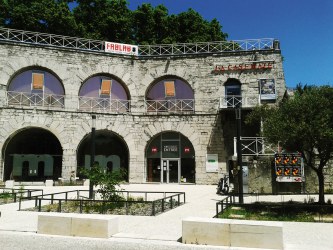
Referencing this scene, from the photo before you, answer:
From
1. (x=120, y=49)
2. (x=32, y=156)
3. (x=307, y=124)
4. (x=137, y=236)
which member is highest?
(x=120, y=49)

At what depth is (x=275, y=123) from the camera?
11.6m

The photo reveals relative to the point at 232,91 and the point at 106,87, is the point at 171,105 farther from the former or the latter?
the point at 106,87

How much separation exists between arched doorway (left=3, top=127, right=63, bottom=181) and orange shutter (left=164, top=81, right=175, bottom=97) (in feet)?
29.0

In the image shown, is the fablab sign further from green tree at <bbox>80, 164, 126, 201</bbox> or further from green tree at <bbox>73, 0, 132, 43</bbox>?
green tree at <bbox>80, 164, 126, 201</bbox>

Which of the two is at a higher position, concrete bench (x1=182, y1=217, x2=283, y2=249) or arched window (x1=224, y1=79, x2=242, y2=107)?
arched window (x1=224, y1=79, x2=242, y2=107)

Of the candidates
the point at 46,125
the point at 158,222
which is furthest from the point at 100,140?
the point at 158,222

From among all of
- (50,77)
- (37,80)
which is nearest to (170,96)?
(50,77)

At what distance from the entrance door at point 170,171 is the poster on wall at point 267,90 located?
24.9 ft

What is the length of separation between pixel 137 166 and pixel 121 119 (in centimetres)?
348

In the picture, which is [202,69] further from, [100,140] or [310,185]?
[310,185]

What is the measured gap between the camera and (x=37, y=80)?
2297cm

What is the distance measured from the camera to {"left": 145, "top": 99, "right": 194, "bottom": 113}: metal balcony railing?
79.6 ft

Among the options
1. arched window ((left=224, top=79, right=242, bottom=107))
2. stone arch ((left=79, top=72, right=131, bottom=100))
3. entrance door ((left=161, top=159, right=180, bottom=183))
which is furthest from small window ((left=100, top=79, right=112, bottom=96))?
arched window ((left=224, top=79, right=242, bottom=107))

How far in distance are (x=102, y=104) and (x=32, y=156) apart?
6111 mm
